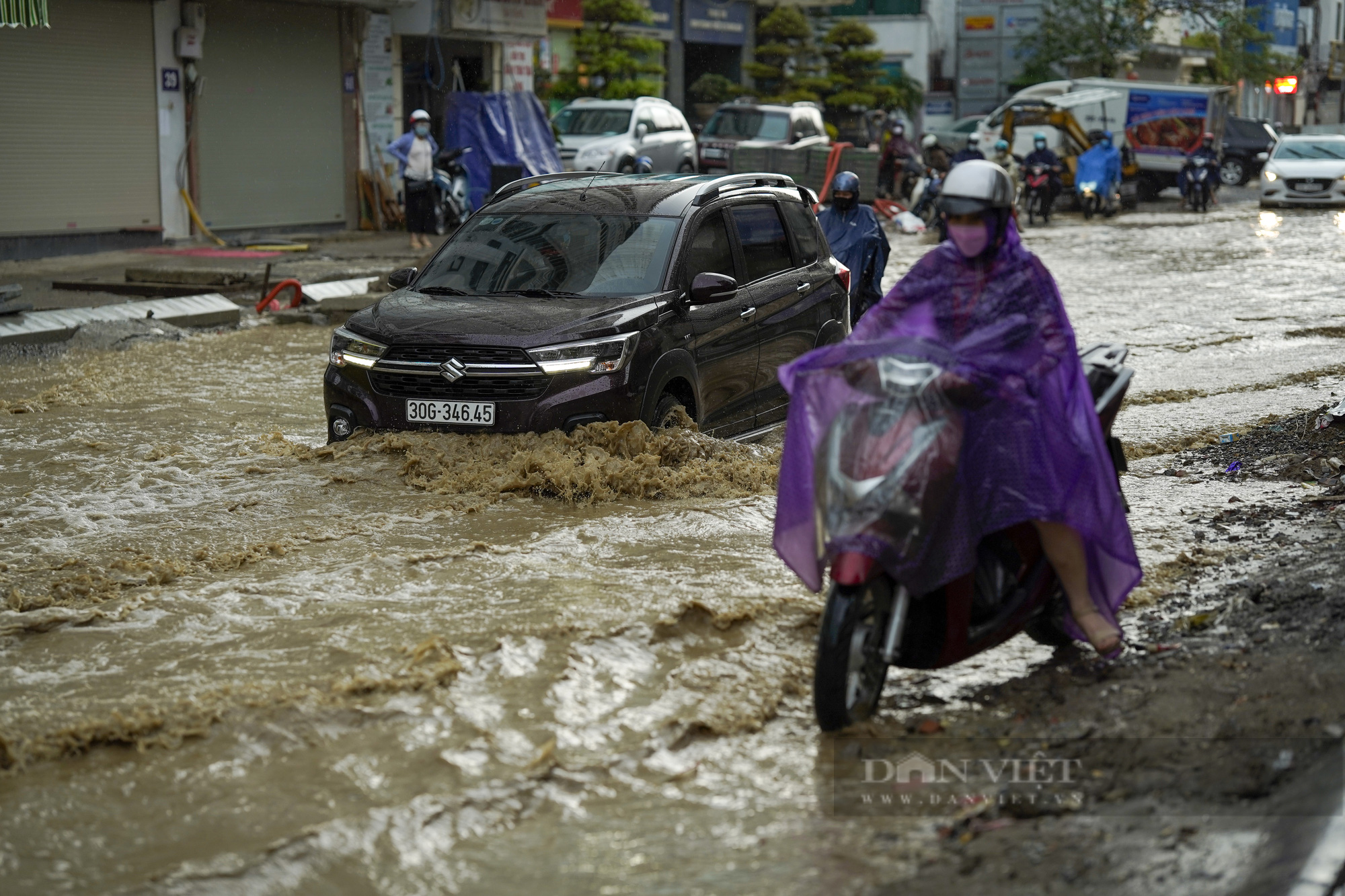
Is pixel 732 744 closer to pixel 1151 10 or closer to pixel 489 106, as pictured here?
pixel 489 106

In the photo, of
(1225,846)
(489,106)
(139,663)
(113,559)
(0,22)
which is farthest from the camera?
(489,106)

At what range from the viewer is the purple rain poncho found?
14.3ft

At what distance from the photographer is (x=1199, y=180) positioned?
31.3 meters

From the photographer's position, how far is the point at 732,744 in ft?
14.3


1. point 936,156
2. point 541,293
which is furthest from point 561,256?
point 936,156

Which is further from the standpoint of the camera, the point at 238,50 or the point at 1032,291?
the point at 238,50

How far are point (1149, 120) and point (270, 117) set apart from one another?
20.5m

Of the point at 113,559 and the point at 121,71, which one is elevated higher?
the point at 121,71

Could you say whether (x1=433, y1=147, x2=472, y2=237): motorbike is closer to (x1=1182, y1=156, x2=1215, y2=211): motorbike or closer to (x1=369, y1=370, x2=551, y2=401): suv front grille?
(x1=369, y1=370, x2=551, y2=401): suv front grille

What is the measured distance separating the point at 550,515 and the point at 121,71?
15.6m

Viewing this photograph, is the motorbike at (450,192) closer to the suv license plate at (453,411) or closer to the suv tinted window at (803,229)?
the suv tinted window at (803,229)

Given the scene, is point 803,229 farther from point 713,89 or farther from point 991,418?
point 713,89

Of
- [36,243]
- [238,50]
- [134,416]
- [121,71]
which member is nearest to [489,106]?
[238,50]

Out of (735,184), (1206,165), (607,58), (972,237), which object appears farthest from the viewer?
(607,58)
